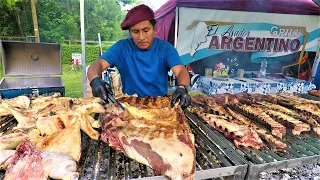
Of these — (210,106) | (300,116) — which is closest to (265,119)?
(300,116)

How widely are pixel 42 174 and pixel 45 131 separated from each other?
590mm

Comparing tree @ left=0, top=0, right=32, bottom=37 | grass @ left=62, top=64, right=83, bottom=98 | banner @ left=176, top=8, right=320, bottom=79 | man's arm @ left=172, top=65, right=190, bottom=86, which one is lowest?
grass @ left=62, top=64, right=83, bottom=98

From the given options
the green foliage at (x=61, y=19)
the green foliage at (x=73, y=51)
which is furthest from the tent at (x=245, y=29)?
the green foliage at (x=61, y=19)

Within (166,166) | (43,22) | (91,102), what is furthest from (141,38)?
(43,22)

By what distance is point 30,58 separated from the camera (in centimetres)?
603

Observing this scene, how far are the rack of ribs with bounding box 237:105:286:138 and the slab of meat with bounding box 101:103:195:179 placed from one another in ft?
3.90

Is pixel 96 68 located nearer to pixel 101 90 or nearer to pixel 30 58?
pixel 101 90

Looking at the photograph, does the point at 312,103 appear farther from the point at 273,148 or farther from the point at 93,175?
the point at 93,175

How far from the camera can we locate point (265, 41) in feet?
28.6

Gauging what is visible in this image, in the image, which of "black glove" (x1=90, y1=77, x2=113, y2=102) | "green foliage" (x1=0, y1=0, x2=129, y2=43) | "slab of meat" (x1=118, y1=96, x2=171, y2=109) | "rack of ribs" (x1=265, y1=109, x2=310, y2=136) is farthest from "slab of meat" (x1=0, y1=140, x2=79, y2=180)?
"green foliage" (x1=0, y1=0, x2=129, y2=43)

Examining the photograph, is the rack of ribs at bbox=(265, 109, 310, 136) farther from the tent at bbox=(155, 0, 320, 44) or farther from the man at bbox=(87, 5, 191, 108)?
the tent at bbox=(155, 0, 320, 44)

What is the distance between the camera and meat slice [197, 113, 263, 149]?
7.82ft

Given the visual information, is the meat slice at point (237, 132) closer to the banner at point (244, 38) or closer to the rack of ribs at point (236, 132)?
the rack of ribs at point (236, 132)

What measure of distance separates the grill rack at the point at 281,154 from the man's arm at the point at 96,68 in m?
1.68
